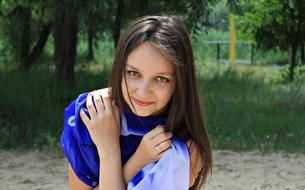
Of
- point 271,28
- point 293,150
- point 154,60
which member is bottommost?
point 293,150

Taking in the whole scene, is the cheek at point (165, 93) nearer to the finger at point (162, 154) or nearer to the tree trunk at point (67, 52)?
the finger at point (162, 154)

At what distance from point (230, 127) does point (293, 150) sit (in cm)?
85

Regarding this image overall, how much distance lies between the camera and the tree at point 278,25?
36.6 ft

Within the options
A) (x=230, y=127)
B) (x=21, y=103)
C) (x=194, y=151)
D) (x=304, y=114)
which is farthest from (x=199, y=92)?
(x=304, y=114)

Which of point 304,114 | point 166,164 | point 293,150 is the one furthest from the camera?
point 304,114

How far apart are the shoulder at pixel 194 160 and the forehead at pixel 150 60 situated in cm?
20

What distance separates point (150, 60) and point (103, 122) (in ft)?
0.66

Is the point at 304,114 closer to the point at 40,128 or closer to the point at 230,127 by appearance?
the point at 230,127

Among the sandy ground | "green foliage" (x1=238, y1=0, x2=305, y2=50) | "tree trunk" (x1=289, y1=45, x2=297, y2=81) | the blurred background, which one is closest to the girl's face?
the blurred background

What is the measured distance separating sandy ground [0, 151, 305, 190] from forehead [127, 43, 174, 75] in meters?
3.19

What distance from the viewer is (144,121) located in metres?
1.33

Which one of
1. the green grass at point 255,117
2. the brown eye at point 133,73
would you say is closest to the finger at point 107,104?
the brown eye at point 133,73

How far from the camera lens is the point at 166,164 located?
4.09 ft

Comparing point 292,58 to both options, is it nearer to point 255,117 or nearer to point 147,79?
point 255,117
